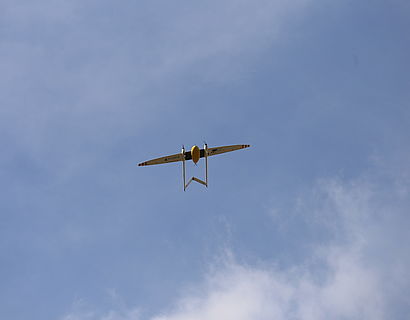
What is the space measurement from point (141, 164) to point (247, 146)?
2849cm

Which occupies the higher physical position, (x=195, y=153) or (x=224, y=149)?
(x=224, y=149)

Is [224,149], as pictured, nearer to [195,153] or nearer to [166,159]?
[195,153]

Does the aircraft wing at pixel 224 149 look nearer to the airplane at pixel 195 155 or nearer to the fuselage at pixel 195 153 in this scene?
the airplane at pixel 195 155

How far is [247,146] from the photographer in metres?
113

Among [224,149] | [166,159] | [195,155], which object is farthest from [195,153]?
[224,149]

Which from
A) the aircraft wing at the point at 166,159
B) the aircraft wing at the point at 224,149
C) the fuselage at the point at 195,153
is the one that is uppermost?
the aircraft wing at the point at 224,149

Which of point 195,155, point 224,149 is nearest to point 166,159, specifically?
point 195,155

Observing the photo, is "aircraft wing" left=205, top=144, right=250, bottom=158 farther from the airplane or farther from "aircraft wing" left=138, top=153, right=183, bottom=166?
"aircraft wing" left=138, top=153, right=183, bottom=166

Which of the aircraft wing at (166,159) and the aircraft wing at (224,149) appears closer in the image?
the aircraft wing at (166,159)

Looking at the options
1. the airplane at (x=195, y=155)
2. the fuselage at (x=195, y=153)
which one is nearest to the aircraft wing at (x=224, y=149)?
the airplane at (x=195, y=155)

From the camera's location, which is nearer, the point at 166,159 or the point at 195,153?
the point at 195,153

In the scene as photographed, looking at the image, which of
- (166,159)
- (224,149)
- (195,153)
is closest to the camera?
(195,153)

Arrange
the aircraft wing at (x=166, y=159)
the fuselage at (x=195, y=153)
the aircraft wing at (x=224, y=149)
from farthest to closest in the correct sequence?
the aircraft wing at (x=224, y=149) < the aircraft wing at (x=166, y=159) < the fuselage at (x=195, y=153)

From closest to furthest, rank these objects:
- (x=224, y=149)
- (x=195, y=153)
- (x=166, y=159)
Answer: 1. (x=195, y=153)
2. (x=166, y=159)
3. (x=224, y=149)
